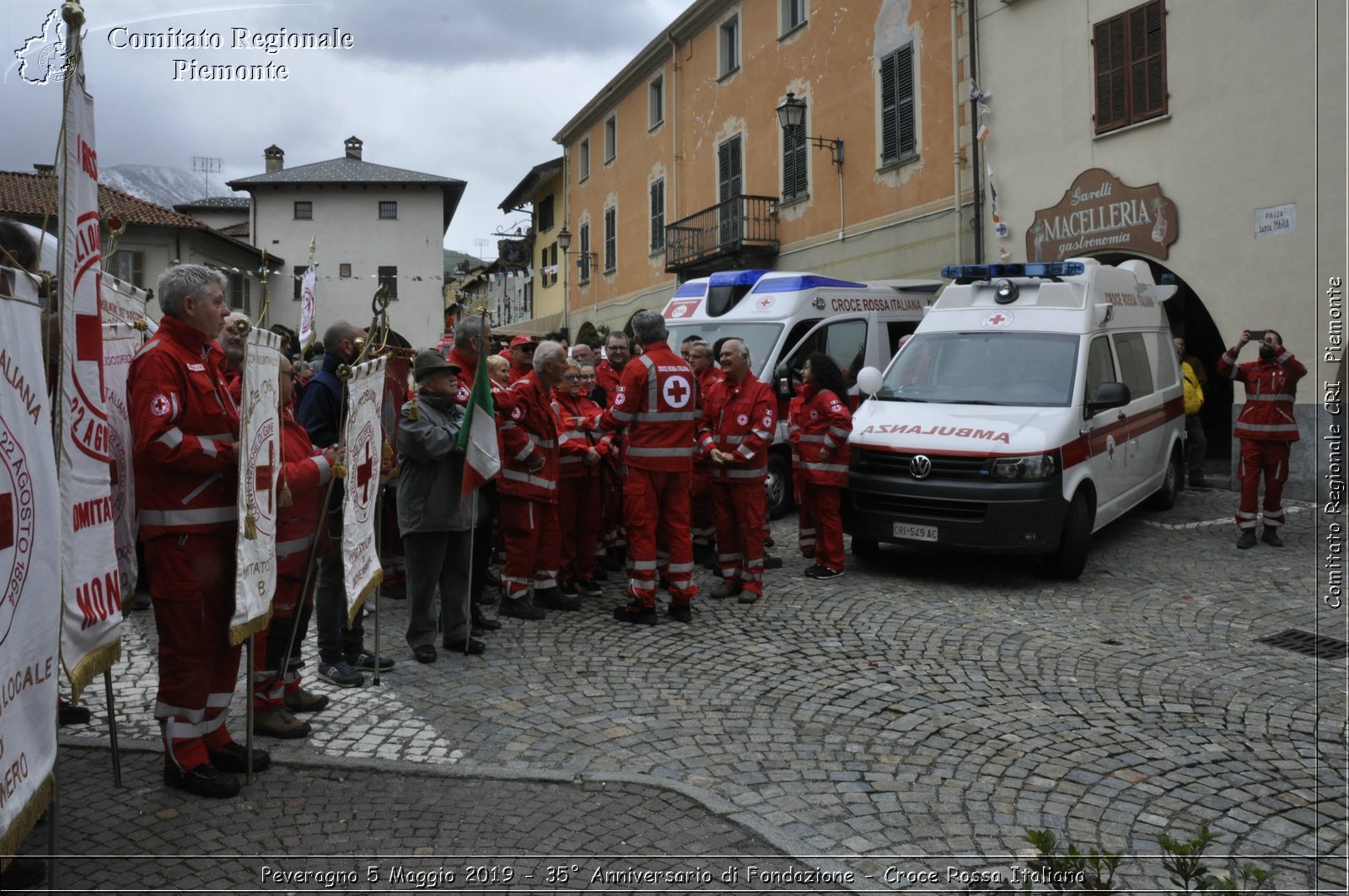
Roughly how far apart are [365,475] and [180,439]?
1332 millimetres

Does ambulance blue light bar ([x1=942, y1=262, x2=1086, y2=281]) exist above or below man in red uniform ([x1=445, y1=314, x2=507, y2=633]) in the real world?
above

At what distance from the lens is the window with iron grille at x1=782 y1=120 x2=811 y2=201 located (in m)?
20.1

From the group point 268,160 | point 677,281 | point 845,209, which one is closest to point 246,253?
point 268,160

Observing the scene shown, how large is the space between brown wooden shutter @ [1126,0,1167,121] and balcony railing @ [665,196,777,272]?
8.90 meters

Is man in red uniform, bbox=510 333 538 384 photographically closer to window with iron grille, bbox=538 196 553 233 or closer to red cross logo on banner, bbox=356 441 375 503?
red cross logo on banner, bbox=356 441 375 503

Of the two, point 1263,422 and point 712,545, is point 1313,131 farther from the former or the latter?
point 712,545

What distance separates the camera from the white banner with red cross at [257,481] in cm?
382

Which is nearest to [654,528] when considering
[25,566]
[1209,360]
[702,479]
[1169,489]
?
[702,479]

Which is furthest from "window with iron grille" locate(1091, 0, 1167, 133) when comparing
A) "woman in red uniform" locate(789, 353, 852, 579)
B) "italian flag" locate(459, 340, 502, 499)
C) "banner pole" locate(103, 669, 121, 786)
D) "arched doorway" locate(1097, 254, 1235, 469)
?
"banner pole" locate(103, 669, 121, 786)

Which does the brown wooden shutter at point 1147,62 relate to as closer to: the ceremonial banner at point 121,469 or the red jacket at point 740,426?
the red jacket at point 740,426

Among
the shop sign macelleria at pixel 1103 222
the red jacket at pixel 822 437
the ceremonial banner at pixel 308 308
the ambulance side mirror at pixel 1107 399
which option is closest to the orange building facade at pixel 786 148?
the shop sign macelleria at pixel 1103 222

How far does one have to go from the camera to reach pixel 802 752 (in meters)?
4.48

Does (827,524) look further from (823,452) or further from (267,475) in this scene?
(267,475)

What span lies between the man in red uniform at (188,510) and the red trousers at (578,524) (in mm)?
3660
